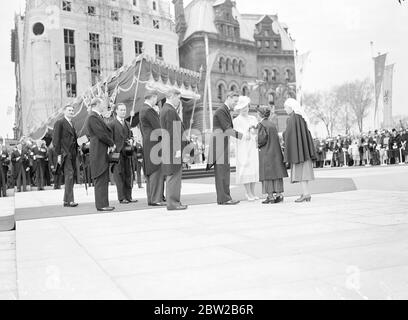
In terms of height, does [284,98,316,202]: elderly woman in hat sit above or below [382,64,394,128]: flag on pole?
below

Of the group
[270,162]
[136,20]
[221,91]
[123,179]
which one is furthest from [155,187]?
[221,91]

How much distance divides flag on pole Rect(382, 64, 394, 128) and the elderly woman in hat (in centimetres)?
1624

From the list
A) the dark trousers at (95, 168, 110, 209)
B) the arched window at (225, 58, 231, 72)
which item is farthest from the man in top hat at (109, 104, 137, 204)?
the arched window at (225, 58, 231, 72)

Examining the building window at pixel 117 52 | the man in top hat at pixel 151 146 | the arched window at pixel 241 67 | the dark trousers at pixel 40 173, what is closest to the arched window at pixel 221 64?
the arched window at pixel 241 67

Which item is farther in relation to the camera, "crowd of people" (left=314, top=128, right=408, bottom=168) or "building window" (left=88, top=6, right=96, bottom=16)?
"building window" (left=88, top=6, right=96, bottom=16)

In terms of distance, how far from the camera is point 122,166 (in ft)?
34.1

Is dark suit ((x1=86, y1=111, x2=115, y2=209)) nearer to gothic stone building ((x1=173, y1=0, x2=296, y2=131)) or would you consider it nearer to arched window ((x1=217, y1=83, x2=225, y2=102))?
gothic stone building ((x1=173, y1=0, x2=296, y2=131))

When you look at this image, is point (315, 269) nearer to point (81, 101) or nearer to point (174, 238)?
point (174, 238)

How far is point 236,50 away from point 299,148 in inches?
2074

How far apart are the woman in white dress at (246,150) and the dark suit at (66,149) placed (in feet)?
10.9

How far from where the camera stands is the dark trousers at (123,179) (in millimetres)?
9977

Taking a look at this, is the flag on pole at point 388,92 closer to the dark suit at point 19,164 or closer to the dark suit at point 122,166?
the dark suit at point 122,166

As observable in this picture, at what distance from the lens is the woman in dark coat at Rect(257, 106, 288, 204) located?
8.38 m

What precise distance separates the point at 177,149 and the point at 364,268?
5.21 meters
